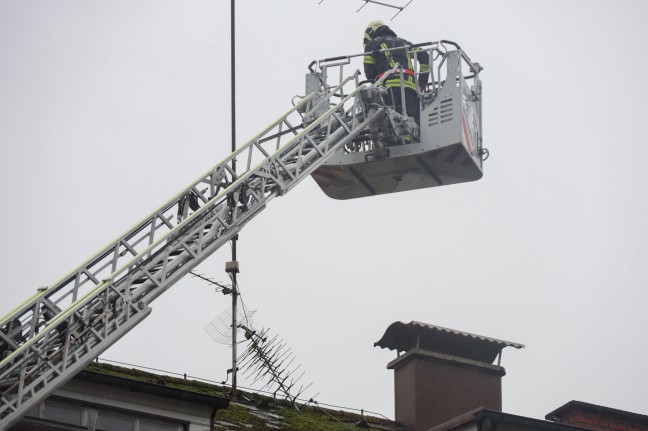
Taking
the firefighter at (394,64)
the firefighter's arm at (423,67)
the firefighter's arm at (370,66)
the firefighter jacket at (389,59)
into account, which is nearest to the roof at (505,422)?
the firefighter at (394,64)

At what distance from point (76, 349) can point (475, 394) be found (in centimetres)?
922

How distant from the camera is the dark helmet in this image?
2745 centimetres

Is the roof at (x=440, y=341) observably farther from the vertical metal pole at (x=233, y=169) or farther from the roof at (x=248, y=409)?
the vertical metal pole at (x=233, y=169)

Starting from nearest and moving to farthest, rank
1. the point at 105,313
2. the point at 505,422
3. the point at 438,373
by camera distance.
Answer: the point at 105,313 < the point at 505,422 < the point at 438,373

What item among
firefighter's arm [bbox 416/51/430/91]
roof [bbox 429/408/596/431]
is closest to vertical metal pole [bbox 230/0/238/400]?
firefighter's arm [bbox 416/51/430/91]

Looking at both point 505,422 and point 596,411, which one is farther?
point 596,411

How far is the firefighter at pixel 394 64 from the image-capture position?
2659 cm

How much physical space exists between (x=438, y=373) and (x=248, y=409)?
409cm

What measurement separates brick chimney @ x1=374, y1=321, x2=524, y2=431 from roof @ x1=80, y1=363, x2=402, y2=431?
0.55 meters

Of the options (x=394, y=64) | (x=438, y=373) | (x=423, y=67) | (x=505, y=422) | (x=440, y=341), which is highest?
(x=423, y=67)

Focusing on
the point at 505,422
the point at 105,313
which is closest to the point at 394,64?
the point at 505,422

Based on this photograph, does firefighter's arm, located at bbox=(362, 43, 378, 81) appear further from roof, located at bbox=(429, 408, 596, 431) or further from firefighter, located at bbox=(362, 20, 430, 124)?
roof, located at bbox=(429, 408, 596, 431)

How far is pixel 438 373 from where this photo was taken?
89.3 ft

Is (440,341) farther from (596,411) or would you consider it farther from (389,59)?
(389,59)
